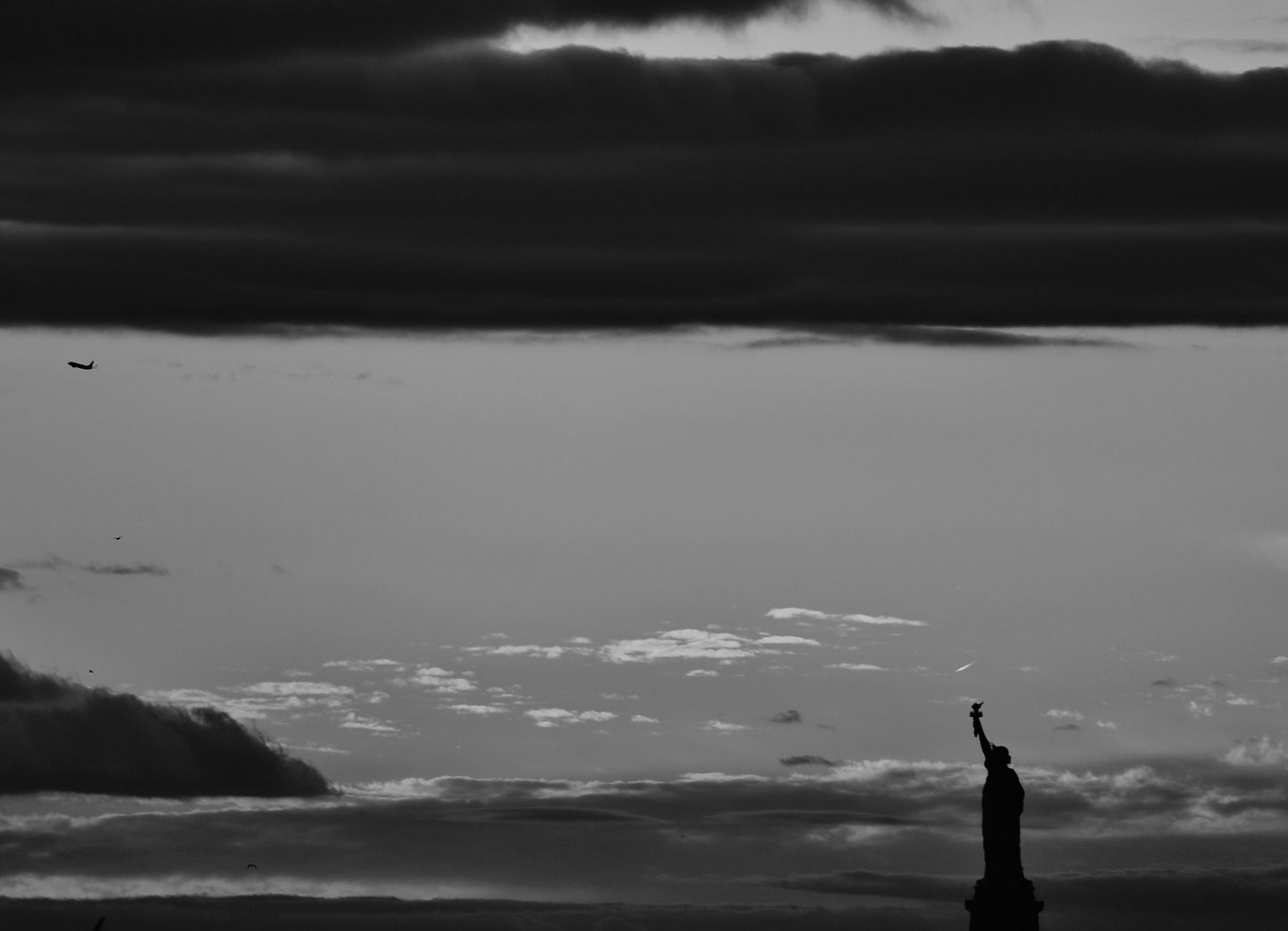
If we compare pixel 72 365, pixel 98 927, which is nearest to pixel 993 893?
pixel 98 927

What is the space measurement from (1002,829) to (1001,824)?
14cm

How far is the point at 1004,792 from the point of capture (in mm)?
95500

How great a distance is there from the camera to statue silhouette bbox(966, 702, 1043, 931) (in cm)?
9450

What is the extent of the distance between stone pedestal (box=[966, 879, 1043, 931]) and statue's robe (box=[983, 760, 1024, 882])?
386 millimetres

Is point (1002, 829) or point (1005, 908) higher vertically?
point (1002, 829)

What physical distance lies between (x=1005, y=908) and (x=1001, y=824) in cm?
226

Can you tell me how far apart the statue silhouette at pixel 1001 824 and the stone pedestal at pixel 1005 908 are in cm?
36

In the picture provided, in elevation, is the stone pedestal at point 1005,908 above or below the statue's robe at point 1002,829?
below

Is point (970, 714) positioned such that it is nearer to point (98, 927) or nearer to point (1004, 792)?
point (1004, 792)

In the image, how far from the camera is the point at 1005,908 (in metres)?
94.6

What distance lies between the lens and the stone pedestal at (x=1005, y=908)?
9431 centimetres

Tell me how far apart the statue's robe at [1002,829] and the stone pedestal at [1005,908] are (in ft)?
1.27

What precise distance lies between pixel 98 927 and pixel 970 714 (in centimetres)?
3256

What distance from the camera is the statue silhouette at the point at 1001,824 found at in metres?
95.3
